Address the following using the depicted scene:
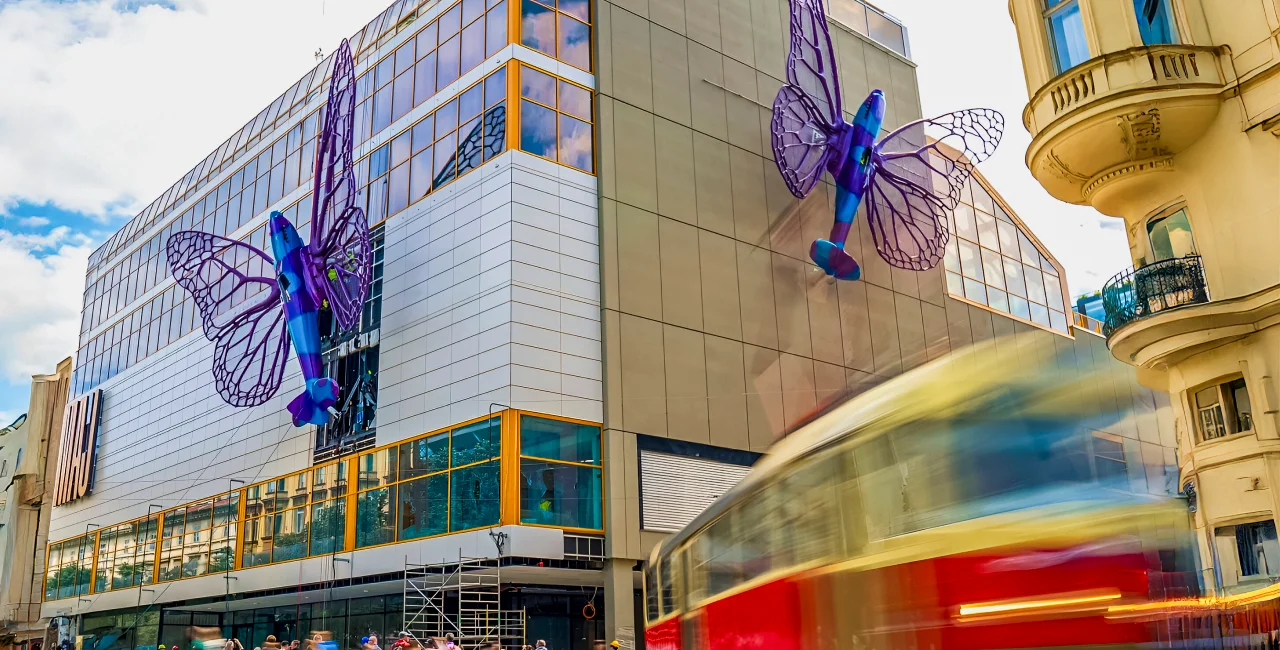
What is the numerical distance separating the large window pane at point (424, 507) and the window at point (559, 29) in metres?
13.9

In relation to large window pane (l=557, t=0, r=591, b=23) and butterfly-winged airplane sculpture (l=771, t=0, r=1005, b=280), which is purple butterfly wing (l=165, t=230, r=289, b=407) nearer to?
large window pane (l=557, t=0, r=591, b=23)

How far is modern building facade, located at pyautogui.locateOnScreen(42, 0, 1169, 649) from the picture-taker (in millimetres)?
28766

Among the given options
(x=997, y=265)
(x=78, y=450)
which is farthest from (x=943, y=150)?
(x=78, y=450)

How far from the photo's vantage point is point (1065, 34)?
16609mm

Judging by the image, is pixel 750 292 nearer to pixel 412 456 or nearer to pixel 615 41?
pixel 615 41

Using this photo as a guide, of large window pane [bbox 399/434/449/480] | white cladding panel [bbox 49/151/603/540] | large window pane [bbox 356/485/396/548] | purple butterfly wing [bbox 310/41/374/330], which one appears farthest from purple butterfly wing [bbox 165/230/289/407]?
large window pane [bbox 399/434/449/480]

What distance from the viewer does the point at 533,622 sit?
29.8 m

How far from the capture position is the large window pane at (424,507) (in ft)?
95.7

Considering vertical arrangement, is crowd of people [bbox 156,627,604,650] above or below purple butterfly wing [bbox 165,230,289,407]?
below

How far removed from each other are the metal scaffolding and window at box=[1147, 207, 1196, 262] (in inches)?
716

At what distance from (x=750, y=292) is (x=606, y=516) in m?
9.61

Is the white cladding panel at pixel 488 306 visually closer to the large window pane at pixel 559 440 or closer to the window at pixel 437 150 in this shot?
the large window pane at pixel 559 440

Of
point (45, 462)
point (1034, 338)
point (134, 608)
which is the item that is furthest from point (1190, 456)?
point (45, 462)

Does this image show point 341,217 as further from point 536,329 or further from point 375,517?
point 375,517
